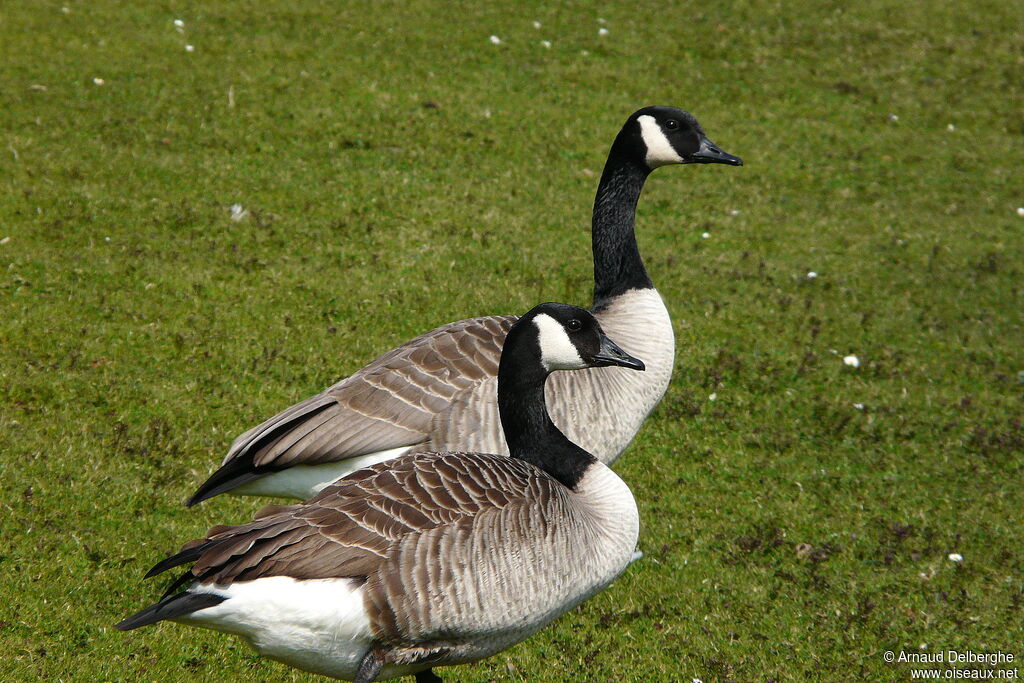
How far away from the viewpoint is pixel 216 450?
7.48 m

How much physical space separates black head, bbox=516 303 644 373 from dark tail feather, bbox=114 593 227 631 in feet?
6.46

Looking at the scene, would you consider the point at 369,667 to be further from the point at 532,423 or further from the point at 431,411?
the point at 431,411

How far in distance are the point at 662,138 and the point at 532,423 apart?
10.1 ft

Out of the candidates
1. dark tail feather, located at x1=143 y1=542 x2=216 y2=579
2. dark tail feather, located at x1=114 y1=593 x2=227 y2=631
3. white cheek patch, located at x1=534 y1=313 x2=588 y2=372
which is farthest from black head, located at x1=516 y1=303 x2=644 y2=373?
dark tail feather, located at x1=114 y1=593 x2=227 y2=631

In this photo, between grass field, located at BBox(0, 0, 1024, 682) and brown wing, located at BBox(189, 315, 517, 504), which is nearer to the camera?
brown wing, located at BBox(189, 315, 517, 504)

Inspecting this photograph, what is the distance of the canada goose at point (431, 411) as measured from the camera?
19.2 feet

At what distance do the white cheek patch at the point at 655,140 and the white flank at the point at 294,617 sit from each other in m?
4.38

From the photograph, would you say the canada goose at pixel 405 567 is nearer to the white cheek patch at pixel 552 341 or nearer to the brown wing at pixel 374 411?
the white cheek patch at pixel 552 341

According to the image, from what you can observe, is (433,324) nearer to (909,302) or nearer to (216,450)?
(216,450)

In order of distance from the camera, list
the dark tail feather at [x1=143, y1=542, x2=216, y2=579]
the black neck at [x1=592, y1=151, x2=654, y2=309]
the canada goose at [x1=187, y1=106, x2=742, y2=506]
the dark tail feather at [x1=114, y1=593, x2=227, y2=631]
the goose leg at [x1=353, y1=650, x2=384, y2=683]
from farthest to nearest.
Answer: the black neck at [x1=592, y1=151, x2=654, y2=309], the canada goose at [x1=187, y1=106, x2=742, y2=506], the goose leg at [x1=353, y1=650, x2=384, y2=683], the dark tail feather at [x1=143, y1=542, x2=216, y2=579], the dark tail feather at [x1=114, y1=593, x2=227, y2=631]

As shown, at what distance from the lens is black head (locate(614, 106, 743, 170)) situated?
24.9 ft

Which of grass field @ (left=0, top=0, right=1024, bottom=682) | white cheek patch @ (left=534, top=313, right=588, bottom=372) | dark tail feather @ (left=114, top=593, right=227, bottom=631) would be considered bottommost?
grass field @ (left=0, top=0, right=1024, bottom=682)

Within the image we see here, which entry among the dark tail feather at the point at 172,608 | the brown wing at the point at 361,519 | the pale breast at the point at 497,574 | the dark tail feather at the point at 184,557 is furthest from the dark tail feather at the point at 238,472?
the pale breast at the point at 497,574

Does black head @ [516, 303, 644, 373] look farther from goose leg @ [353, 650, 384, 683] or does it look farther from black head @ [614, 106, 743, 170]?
black head @ [614, 106, 743, 170]
